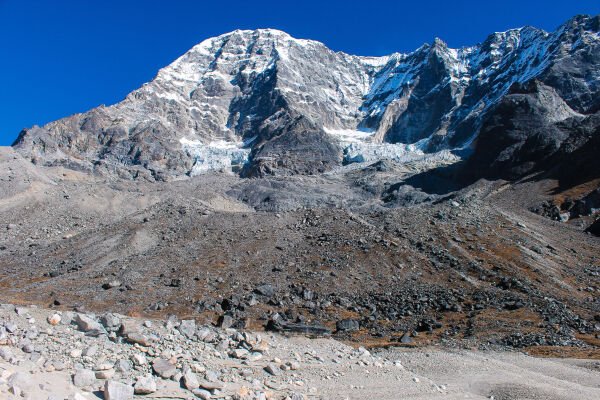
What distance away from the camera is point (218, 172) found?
193375 mm

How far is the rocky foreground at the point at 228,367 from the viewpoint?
38.0 ft

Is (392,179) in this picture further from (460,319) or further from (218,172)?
(460,319)

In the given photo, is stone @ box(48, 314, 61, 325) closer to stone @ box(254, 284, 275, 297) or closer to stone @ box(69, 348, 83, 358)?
stone @ box(69, 348, 83, 358)

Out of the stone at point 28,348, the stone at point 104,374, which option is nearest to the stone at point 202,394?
the stone at point 104,374

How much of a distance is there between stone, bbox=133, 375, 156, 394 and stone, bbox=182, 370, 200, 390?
3.31ft

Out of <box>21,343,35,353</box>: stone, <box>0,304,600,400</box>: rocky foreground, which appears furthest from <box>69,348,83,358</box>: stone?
<box>21,343,35,353</box>: stone

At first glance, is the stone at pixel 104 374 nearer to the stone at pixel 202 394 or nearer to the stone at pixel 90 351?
the stone at pixel 90 351

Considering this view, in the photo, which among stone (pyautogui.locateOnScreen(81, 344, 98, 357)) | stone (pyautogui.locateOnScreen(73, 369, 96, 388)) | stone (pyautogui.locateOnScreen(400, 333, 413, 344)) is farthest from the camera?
stone (pyautogui.locateOnScreen(400, 333, 413, 344))

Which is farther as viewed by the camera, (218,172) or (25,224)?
(218,172)

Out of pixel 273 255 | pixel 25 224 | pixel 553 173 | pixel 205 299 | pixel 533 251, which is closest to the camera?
pixel 205 299

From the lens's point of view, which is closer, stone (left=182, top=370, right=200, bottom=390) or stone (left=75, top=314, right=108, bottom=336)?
stone (left=182, top=370, right=200, bottom=390)

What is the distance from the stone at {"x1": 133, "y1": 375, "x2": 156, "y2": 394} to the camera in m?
11.5

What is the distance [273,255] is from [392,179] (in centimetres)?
11524

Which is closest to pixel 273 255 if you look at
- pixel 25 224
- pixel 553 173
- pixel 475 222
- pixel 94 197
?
pixel 475 222
